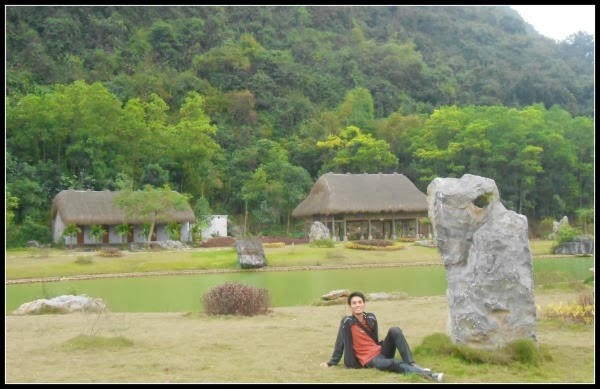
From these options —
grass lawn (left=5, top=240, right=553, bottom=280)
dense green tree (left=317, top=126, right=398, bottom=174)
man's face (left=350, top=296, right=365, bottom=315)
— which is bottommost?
grass lawn (left=5, top=240, right=553, bottom=280)

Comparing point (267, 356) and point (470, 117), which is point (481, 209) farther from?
point (470, 117)

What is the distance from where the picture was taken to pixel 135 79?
170ft

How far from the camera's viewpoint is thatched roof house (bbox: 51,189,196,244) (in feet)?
106

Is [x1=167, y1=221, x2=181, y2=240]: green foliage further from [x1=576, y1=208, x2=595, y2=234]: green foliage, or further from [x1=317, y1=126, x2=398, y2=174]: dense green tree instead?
[x1=576, y1=208, x2=595, y2=234]: green foliage

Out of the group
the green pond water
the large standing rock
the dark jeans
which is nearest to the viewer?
the dark jeans

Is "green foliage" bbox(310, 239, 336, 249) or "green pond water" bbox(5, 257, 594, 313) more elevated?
"green foliage" bbox(310, 239, 336, 249)

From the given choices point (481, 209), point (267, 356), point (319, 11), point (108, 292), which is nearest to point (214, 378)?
point (267, 356)

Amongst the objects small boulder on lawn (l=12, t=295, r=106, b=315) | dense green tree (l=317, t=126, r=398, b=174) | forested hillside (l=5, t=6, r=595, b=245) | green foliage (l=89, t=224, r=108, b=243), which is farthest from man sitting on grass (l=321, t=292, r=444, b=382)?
dense green tree (l=317, t=126, r=398, b=174)

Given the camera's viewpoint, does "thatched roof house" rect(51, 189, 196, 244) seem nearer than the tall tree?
No

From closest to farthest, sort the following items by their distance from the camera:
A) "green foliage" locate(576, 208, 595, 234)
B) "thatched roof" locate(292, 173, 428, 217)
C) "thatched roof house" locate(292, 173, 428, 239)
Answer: "thatched roof" locate(292, 173, 428, 217)
"thatched roof house" locate(292, 173, 428, 239)
"green foliage" locate(576, 208, 595, 234)

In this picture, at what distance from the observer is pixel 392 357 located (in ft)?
21.7

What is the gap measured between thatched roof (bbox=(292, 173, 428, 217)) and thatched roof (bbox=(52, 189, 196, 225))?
6.49m

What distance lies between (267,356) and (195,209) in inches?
1155

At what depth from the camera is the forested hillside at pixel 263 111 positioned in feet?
129
